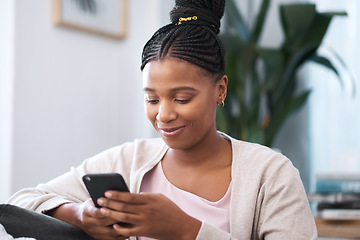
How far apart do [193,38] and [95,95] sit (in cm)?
163

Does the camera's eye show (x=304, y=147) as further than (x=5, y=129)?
Yes

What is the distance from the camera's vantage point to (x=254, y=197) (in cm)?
97

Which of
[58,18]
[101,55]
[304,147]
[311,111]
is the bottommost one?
[304,147]

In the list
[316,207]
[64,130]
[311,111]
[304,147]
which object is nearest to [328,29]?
[311,111]

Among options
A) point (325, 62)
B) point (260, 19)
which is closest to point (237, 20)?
point (260, 19)

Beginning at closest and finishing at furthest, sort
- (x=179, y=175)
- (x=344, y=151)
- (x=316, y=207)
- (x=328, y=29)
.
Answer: (x=179, y=175)
(x=316, y=207)
(x=328, y=29)
(x=344, y=151)

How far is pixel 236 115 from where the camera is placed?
2.54m

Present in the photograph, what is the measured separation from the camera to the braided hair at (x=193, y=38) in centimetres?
97

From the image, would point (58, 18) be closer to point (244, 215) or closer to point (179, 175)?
point (179, 175)

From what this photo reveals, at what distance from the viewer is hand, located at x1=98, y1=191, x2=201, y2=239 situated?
0.79 m

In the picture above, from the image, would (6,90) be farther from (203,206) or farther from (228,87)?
(203,206)

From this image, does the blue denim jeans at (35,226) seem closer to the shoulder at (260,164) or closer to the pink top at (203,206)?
the pink top at (203,206)

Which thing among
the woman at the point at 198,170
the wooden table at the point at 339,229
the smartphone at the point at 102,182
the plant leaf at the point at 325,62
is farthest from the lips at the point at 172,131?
the plant leaf at the point at 325,62

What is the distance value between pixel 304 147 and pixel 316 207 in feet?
1.61
